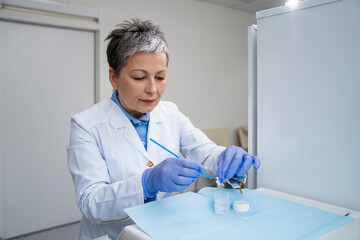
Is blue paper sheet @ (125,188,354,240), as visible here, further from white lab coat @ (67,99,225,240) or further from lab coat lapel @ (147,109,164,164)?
lab coat lapel @ (147,109,164,164)

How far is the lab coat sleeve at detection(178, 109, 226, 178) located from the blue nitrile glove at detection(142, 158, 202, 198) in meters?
0.29

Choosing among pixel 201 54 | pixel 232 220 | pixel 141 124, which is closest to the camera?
pixel 232 220

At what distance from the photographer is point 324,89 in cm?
80

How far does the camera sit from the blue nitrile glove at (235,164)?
0.94 meters

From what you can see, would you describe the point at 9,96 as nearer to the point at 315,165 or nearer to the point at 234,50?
the point at 315,165

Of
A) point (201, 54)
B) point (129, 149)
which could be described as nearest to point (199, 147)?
point (129, 149)

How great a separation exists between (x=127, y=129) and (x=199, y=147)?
1.08 feet

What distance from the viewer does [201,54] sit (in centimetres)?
363

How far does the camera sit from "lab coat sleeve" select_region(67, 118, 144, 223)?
88 centimetres

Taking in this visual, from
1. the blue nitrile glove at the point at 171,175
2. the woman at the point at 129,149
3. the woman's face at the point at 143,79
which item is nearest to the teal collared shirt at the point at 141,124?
the woman at the point at 129,149

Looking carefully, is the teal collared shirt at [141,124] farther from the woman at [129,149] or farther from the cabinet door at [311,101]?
the cabinet door at [311,101]

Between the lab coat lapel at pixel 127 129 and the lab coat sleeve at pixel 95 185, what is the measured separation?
0.34 ft

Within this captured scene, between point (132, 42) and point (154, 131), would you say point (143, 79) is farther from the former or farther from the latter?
point (154, 131)

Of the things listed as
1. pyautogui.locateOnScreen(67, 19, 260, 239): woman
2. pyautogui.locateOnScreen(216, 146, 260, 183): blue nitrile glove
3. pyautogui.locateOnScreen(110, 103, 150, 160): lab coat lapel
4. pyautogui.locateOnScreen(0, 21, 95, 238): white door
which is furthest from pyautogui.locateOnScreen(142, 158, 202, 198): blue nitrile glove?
pyautogui.locateOnScreen(0, 21, 95, 238): white door
